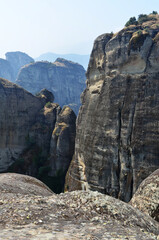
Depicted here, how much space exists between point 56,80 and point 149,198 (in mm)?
152877

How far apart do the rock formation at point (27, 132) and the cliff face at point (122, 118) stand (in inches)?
423

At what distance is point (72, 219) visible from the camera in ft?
23.6

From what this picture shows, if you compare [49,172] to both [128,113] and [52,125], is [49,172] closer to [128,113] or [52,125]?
[52,125]

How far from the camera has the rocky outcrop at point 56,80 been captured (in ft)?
505

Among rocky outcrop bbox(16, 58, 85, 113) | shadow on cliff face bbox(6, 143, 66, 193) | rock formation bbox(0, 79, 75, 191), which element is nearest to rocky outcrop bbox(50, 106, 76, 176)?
rock formation bbox(0, 79, 75, 191)

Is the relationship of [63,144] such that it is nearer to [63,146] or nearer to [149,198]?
[63,146]

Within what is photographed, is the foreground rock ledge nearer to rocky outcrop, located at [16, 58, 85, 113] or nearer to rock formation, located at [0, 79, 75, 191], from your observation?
rock formation, located at [0, 79, 75, 191]

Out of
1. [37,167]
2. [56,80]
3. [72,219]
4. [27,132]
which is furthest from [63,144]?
[56,80]

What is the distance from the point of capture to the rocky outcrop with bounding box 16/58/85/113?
505 feet

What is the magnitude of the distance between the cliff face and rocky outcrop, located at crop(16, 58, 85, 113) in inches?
4546

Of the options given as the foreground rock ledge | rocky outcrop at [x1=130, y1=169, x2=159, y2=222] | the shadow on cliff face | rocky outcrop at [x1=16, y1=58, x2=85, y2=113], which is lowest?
the shadow on cliff face

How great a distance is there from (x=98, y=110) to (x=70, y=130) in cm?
1297

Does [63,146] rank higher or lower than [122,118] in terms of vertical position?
lower

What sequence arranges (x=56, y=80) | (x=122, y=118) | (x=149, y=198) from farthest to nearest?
(x=56, y=80)
(x=122, y=118)
(x=149, y=198)
